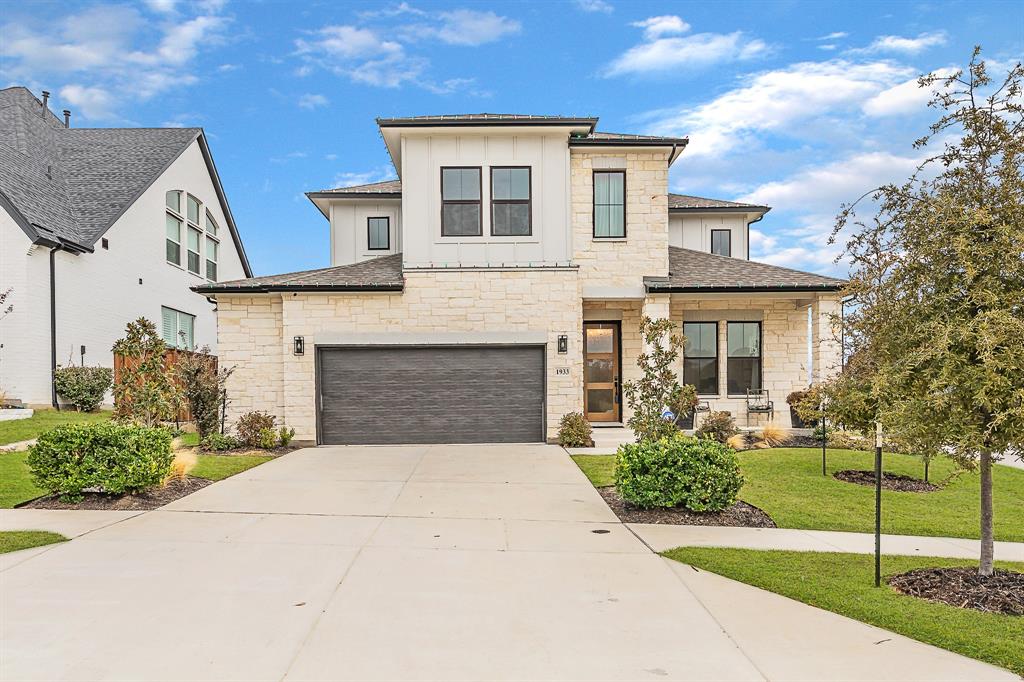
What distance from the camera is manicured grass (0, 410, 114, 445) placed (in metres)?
13.8

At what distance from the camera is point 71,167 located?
74.8 ft

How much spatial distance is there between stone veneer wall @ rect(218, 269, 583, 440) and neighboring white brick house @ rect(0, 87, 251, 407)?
776cm

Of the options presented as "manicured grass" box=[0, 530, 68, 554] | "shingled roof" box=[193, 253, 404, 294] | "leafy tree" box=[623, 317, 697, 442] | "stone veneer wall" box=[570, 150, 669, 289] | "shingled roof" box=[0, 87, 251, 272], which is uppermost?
"shingled roof" box=[0, 87, 251, 272]

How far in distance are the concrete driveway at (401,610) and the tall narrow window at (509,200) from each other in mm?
8581

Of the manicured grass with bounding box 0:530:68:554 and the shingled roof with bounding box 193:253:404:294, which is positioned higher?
the shingled roof with bounding box 193:253:404:294

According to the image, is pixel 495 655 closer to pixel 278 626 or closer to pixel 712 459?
pixel 278 626

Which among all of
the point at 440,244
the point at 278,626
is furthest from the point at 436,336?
the point at 278,626

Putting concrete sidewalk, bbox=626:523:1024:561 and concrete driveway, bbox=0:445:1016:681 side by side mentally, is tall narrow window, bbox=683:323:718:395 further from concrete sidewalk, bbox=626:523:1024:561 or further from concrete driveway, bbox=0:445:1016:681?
concrete driveway, bbox=0:445:1016:681

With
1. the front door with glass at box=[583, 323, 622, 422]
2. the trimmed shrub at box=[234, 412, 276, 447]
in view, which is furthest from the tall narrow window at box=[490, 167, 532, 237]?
the trimmed shrub at box=[234, 412, 276, 447]

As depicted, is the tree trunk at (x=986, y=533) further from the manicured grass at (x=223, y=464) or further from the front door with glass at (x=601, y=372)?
the front door with glass at (x=601, y=372)

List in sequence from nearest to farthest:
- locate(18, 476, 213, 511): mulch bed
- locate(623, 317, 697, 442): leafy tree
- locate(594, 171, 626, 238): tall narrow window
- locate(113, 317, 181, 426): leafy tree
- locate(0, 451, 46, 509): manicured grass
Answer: locate(18, 476, 213, 511): mulch bed → locate(0, 451, 46, 509): manicured grass → locate(623, 317, 697, 442): leafy tree → locate(113, 317, 181, 426): leafy tree → locate(594, 171, 626, 238): tall narrow window

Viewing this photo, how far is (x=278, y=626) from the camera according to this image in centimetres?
464

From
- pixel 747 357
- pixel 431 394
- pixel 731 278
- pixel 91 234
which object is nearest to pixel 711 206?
pixel 731 278

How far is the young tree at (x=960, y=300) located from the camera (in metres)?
5.00
